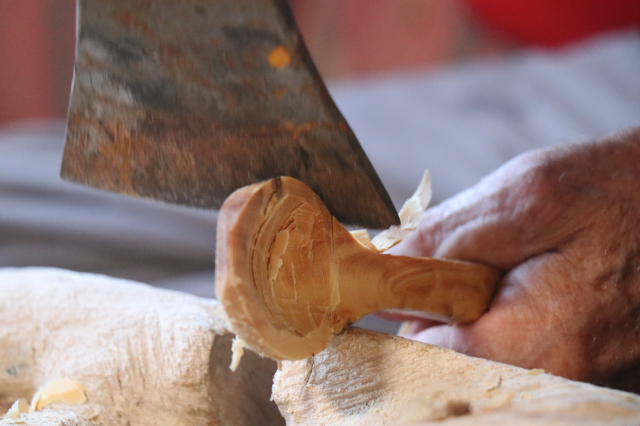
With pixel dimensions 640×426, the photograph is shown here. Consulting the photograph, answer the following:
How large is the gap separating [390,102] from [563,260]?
6.15 ft

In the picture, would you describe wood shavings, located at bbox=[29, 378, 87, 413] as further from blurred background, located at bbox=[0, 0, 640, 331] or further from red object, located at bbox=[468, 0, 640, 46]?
red object, located at bbox=[468, 0, 640, 46]

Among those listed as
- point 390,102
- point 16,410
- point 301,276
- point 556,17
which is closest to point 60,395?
point 16,410

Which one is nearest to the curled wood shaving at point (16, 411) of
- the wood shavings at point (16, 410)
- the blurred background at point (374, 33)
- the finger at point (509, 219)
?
the wood shavings at point (16, 410)

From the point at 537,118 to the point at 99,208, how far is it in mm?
1532

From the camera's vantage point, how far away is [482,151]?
197cm

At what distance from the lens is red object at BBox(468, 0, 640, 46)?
2.82 m

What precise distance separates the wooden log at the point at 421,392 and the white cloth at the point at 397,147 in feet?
1.75

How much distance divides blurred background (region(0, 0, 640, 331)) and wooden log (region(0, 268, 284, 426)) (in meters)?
0.53

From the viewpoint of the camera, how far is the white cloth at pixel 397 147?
5.02 feet

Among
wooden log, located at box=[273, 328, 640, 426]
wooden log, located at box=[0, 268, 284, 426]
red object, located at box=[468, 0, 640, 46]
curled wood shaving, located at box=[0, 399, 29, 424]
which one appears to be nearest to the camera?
wooden log, located at box=[273, 328, 640, 426]

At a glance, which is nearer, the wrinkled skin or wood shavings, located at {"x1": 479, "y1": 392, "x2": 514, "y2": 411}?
wood shavings, located at {"x1": 479, "y1": 392, "x2": 514, "y2": 411}

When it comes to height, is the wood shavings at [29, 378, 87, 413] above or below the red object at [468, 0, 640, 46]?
below

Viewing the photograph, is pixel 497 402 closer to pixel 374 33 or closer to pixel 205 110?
pixel 205 110

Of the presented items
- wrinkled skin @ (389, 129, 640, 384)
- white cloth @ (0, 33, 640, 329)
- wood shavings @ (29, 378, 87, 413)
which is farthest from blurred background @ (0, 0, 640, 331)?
wood shavings @ (29, 378, 87, 413)
